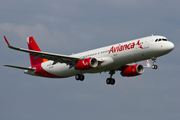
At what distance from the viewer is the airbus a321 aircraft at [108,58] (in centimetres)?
4695

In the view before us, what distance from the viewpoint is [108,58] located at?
49969 millimetres

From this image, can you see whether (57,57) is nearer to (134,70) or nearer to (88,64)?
(88,64)

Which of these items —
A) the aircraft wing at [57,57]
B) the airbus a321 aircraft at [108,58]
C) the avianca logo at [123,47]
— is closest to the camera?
the airbus a321 aircraft at [108,58]

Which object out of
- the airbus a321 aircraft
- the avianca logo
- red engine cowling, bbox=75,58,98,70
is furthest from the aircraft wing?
the avianca logo

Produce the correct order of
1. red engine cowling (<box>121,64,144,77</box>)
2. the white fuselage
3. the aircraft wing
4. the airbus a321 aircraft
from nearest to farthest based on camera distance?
the white fuselage < the airbus a321 aircraft < the aircraft wing < red engine cowling (<box>121,64,144,77</box>)

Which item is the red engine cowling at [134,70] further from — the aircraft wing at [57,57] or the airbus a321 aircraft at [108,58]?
the aircraft wing at [57,57]

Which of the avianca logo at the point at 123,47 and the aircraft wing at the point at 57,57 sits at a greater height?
the avianca logo at the point at 123,47

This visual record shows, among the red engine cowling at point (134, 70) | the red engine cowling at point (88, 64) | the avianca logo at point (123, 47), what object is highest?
the avianca logo at point (123, 47)

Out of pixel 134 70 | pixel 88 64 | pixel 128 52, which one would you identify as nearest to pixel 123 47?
pixel 128 52

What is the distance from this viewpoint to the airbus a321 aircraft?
46953mm

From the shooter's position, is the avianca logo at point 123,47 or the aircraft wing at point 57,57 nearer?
the avianca logo at point 123,47

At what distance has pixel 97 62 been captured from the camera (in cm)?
5047

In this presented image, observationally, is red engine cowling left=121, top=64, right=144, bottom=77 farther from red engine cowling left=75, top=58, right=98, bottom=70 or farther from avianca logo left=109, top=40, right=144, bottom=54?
red engine cowling left=75, top=58, right=98, bottom=70

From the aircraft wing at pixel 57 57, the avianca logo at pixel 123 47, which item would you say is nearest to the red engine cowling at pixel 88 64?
the aircraft wing at pixel 57 57
